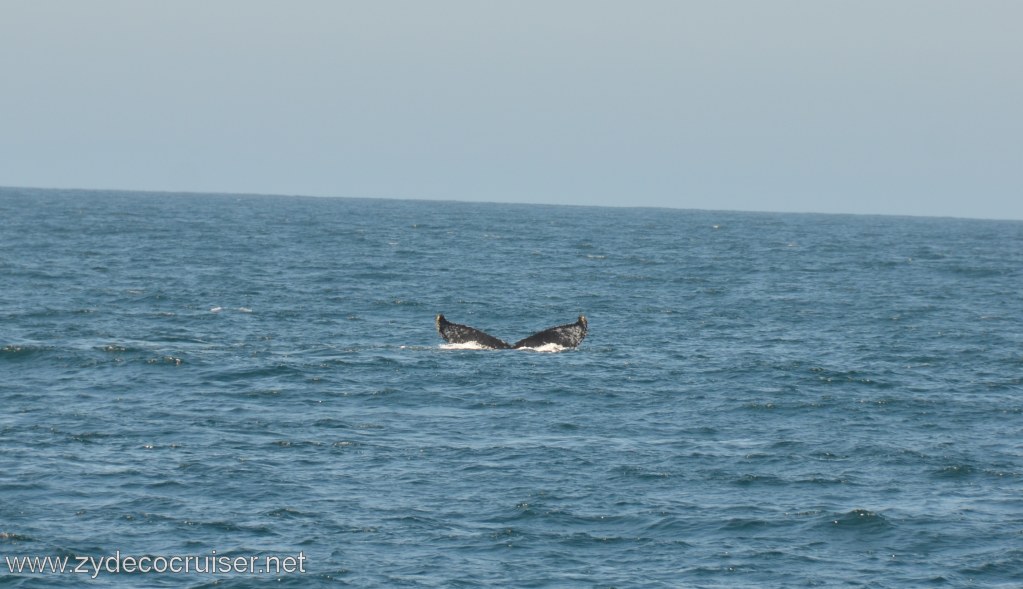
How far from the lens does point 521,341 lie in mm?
46250

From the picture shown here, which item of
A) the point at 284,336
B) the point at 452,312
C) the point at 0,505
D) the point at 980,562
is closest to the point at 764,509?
the point at 980,562

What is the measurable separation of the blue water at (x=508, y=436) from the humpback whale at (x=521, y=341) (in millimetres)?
724

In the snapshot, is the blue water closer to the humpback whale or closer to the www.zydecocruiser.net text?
the www.zydecocruiser.net text

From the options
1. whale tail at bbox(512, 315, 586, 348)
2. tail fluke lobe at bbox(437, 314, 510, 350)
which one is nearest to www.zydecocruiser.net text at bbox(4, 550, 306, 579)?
tail fluke lobe at bbox(437, 314, 510, 350)

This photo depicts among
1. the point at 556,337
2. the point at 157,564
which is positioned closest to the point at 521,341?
the point at 556,337

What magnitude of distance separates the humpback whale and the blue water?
0.72 meters

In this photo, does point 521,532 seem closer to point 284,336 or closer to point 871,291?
point 284,336

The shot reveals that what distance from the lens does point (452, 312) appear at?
57.2 metres

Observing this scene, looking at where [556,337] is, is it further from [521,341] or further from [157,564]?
[157,564]

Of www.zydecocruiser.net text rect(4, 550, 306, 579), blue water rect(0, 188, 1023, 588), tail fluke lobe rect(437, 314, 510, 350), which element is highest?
tail fluke lobe rect(437, 314, 510, 350)

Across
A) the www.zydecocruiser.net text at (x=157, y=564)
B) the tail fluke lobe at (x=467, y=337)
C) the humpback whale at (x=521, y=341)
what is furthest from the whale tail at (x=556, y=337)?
the www.zydecocruiser.net text at (x=157, y=564)

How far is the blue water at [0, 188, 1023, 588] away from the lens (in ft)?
75.8

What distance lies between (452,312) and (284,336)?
10.6 meters

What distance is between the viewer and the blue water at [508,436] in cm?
2311
